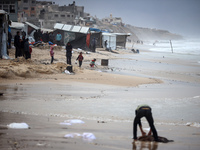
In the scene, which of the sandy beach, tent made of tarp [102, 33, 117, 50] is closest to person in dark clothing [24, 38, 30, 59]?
the sandy beach

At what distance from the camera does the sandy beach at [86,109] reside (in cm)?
560

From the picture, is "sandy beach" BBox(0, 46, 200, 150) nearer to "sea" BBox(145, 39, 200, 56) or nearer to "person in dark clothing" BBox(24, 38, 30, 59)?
"person in dark clothing" BBox(24, 38, 30, 59)

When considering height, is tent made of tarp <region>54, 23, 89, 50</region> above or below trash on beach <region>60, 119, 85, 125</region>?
above

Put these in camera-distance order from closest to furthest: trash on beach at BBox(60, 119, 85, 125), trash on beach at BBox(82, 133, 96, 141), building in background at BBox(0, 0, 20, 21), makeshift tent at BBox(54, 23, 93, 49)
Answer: trash on beach at BBox(82, 133, 96, 141), trash on beach at BBox(60, 119, 85, 125), makeshift tent at BBox(54, 23, 93, 49), building in background at BBox(0, 0, 20, 21)

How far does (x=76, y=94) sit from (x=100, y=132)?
4.25 m

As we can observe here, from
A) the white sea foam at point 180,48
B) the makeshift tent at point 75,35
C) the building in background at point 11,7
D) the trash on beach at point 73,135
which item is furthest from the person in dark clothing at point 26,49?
the white sea foam at point 180,48

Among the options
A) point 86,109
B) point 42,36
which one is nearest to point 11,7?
point 42,36

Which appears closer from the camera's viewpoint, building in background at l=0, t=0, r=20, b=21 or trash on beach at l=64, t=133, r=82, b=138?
trash on beach at l=64, t=133, r=82, b=138

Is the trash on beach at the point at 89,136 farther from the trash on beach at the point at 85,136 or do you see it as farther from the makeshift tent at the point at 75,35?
the makeshift tent at the point at 75,35

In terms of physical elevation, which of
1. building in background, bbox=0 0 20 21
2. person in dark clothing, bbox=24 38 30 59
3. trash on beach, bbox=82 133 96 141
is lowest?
trash on beach, bbox=82 133 96 141

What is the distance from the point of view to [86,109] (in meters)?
8.38

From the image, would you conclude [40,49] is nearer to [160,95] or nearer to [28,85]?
[28,85]

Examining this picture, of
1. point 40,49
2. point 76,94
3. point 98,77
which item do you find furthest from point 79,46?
point 76,94

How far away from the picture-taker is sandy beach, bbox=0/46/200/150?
18.4 feet
